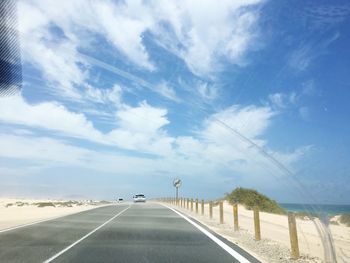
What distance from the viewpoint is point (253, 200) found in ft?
186

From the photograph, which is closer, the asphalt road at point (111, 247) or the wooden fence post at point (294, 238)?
the asphalt road at point (111, 247)

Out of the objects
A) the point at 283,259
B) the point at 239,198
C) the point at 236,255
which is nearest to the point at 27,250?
the point at 236,255

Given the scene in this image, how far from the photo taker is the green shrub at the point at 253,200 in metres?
55.0

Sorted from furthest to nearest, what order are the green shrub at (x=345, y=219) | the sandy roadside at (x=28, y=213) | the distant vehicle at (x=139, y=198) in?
the distant vehicle at (x=139, y=198), the green shrub at (x=345, y=219), the sandy roadside at (x=28, y=213)

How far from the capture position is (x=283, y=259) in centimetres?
1242

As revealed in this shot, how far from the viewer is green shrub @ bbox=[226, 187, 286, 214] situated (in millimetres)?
54953

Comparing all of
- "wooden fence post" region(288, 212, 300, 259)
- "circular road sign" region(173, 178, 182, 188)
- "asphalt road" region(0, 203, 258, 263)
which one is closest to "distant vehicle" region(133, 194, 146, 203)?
"circular road sign" region(173, 178, 182, 188)

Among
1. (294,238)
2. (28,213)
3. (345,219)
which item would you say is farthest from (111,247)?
(28,213)

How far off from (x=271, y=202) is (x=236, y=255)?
45.7 m

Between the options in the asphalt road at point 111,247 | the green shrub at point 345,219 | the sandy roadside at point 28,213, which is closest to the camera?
the asphalt road at point 111,247

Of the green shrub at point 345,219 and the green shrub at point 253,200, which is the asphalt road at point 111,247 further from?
the green shrub at point 253,200

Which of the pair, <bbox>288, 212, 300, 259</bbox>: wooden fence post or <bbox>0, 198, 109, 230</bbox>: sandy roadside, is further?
<bbox>0, 198, 109, 230</bbox>: sandy roadside

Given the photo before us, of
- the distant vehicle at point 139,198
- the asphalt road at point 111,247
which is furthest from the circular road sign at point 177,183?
the asphalt road at point 111,247

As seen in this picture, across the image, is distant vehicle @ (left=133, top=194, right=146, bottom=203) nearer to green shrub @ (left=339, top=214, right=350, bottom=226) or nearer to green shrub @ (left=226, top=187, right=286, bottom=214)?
green shrub @ (left=226, top=187, right=286, bottom=214)
